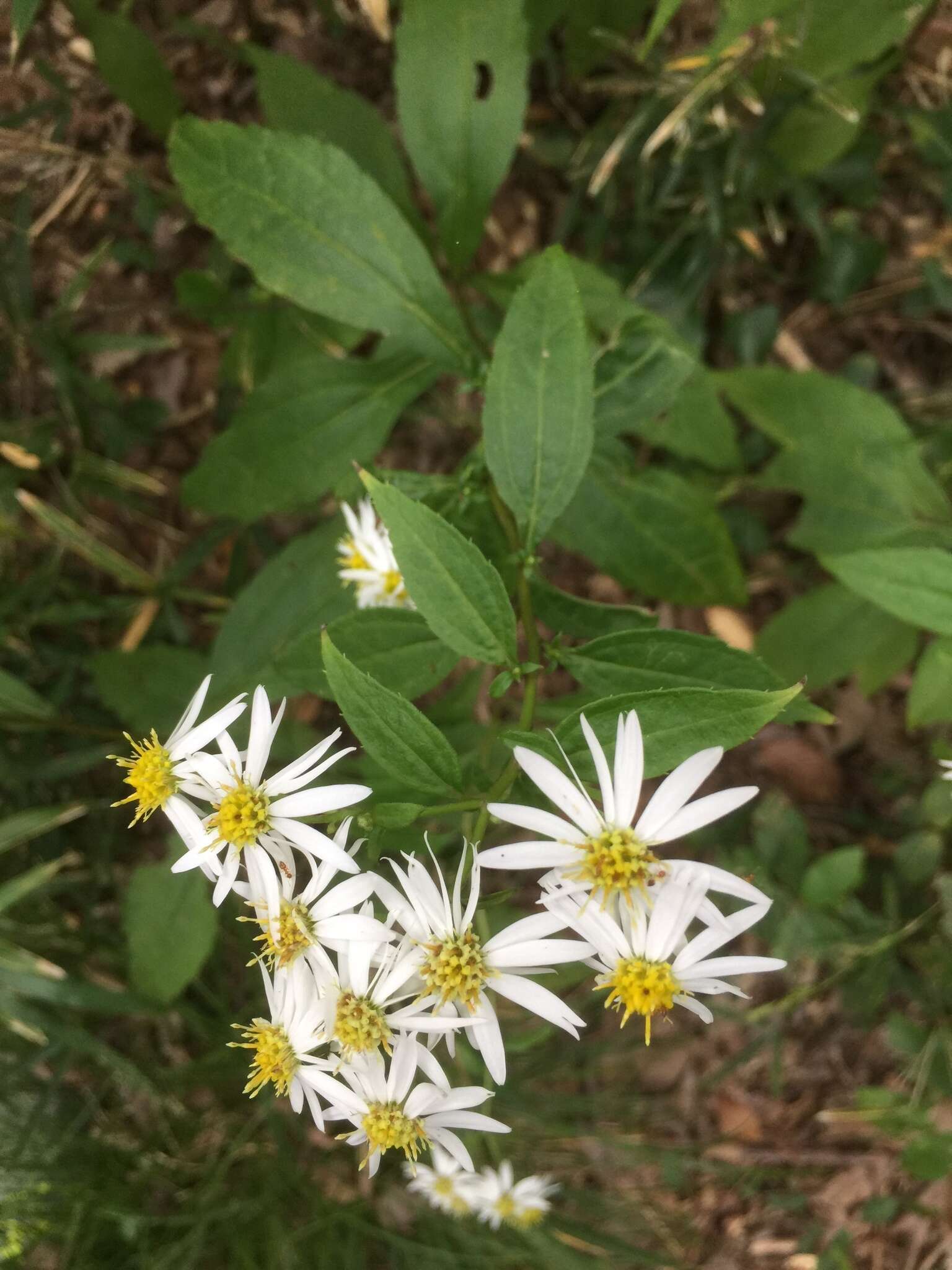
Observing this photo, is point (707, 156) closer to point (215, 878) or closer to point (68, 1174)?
point (215, 878)

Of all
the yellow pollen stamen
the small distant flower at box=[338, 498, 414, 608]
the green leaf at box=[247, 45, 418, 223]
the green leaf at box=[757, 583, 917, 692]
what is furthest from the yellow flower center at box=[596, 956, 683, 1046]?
the green leaf at box=[247, 45, 418, 223]

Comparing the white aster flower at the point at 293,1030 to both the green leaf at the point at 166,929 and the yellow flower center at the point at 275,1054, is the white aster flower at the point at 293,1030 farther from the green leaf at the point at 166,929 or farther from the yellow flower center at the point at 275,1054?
the green leaf at the point at 166,929

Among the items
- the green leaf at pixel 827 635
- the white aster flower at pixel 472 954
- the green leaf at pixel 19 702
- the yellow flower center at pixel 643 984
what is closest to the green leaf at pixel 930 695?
the green leaf at pixel 827 635

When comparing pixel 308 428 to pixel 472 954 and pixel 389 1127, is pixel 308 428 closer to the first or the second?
pixel 472 954

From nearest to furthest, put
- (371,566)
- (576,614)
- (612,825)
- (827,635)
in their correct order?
(612,825)
(576,614)
(371,566)
(827,635)

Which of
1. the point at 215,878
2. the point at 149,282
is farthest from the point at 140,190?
the point at 215,878

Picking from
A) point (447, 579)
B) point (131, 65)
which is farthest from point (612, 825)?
point (131, 65)
